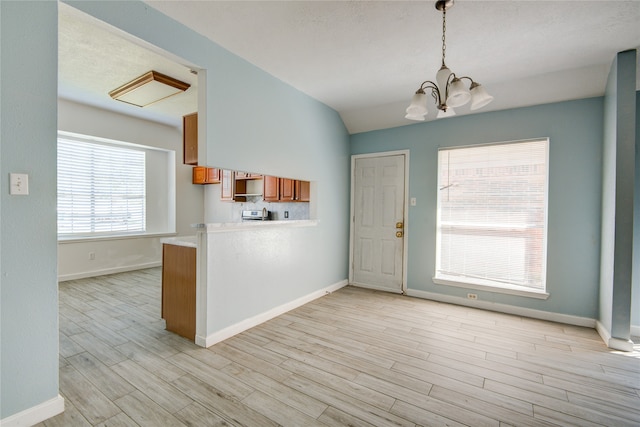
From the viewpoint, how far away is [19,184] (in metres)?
1.60

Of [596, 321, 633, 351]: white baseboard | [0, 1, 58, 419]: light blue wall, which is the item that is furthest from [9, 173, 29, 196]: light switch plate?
[596, 321, 633, 351]: white baseboard

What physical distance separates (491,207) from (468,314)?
4.66 feet

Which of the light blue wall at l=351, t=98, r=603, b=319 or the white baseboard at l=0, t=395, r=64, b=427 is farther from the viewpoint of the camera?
the light blue wall at l=351, t=98, r=603, b=319

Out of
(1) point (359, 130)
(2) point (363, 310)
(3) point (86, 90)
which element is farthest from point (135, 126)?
(2) point (363, 310)

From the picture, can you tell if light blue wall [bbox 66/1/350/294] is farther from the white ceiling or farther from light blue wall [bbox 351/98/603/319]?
light blue wall [bbox 351/98/603/319]

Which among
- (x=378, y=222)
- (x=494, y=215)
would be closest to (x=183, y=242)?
(x=378, y=222)

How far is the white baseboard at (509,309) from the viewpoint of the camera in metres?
3.24

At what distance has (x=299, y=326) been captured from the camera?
10.3 ft

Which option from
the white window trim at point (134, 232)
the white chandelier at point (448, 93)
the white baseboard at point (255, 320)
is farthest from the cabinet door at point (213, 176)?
the white chandelier at point (448, 93)

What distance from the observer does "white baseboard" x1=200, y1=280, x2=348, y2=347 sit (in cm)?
267

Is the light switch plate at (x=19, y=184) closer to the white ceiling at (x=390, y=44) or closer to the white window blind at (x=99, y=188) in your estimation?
the white ceiling at (x=390, y=44)

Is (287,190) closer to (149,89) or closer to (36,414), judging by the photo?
(149,89)

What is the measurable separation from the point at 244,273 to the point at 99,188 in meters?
4.13

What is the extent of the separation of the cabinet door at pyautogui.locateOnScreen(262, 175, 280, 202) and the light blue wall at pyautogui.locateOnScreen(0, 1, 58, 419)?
3.27 meters
